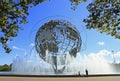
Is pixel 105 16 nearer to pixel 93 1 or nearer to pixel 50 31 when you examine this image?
pixel 93 1

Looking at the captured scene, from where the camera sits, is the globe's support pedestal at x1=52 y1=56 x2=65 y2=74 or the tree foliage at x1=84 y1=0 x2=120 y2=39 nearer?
the tree foliage at x1=84 y1=0 x2=120 y2=39

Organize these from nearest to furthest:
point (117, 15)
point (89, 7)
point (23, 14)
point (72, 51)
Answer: point (117, 15)
point (89, 7)
point (23, 14)
point (72, 51)

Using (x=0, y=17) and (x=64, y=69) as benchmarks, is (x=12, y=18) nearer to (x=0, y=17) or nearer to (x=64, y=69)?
(x=0, y=17)

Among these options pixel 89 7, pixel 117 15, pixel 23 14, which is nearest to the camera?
pixel 117 15

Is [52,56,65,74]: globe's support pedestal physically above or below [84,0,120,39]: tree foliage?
below

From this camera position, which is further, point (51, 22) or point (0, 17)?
point (51, 22)

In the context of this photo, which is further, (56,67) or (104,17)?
(56,67)

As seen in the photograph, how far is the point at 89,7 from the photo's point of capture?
15625 mm

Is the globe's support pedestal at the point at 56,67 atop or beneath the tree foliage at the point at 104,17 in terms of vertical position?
beneath

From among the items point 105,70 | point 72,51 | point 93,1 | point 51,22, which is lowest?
point 105,70

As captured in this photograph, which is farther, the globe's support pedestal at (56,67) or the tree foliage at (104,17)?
the globe's support pedestal at (56,67)

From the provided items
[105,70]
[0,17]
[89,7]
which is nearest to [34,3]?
[0,17]

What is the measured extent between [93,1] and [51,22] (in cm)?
2252

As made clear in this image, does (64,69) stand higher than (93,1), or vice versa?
(93,1)
